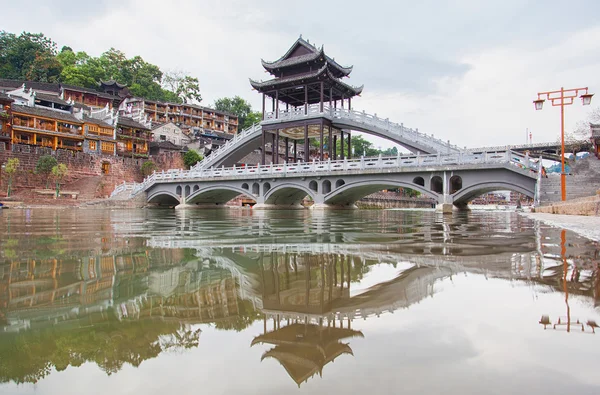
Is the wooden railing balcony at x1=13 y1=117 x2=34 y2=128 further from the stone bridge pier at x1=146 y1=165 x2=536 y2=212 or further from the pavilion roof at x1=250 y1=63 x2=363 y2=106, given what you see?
the pavilion roof at x1=250 y1=63 x2=363 y2=106

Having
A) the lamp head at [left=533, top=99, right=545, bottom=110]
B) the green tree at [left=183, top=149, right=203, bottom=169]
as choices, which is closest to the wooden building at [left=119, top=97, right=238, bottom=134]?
the green tree at [left=183, top=149, right=203, bottom=169]

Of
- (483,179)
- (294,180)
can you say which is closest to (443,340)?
(483,179)

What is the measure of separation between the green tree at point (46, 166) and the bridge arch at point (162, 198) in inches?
445

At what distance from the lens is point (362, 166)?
87.1 ft

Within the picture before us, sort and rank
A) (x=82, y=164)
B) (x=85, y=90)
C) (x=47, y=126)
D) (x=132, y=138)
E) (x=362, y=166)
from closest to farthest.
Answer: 1. (x=362, y=166)
2. (x=82, y=164)
3. (x=47, y=126)
4. (x=132, y=138)
5. (x=85, y=90)

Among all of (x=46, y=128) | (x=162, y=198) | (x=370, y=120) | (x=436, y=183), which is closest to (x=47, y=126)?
(x=46, y=128)

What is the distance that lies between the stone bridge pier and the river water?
18.8m

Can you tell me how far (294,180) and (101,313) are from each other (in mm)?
28520

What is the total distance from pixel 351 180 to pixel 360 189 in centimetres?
227

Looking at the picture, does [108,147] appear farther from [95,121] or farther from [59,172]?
[59,172]

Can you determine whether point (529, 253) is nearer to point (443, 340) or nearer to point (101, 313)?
point (443, 340)

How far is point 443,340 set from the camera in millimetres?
2252

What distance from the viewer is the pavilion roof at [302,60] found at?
36312 mm

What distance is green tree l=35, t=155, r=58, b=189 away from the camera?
4153 centimetres
